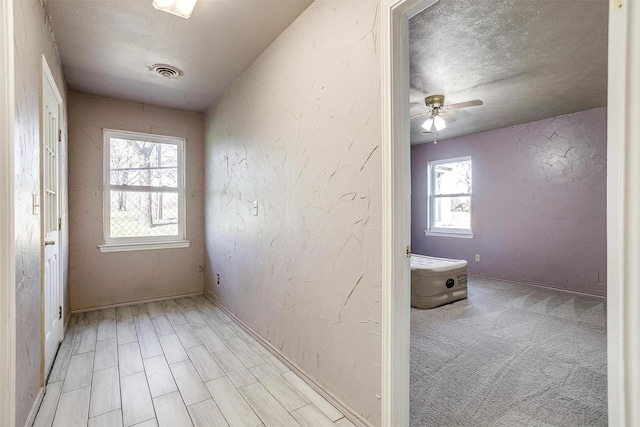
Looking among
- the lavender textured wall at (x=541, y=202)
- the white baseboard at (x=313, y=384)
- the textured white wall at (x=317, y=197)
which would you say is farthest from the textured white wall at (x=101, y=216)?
the lavender textured wall at (x=541, y=202)

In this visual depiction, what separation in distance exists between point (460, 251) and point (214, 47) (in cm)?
505

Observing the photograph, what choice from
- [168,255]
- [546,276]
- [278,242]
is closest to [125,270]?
[168,255]

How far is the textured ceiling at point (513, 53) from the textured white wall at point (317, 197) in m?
0.89

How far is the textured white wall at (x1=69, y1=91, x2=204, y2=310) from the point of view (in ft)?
11.5

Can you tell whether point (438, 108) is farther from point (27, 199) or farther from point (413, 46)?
point (27, 199)

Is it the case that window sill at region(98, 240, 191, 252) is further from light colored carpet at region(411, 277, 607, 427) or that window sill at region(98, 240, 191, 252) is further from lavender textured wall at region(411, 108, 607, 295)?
lavender textured wall at region(411, 108, 607, 295)

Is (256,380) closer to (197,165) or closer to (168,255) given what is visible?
(168,255)

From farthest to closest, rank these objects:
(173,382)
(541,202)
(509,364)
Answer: (541,202)
(509,364)
(173,382)

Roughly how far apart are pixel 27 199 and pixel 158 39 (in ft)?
5.04

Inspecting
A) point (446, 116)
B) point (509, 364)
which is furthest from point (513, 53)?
point (509, 364)

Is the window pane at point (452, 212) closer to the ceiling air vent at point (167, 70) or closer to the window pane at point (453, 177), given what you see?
the window pane at point (453, 177)

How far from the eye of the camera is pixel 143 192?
12.8ft

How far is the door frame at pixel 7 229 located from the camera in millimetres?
1269

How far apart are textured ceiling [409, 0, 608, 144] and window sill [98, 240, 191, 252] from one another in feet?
11.4
